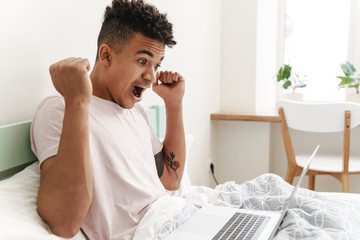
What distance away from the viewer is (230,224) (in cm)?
108

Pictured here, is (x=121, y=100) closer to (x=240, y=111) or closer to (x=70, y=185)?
(x=70, y=185)

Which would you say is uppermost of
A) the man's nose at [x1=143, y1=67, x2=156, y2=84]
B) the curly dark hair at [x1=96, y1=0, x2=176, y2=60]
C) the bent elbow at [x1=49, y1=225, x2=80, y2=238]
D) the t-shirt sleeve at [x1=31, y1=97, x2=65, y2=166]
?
the curly dark hair at [x1=96, y1=0, x2=176, y2=60]

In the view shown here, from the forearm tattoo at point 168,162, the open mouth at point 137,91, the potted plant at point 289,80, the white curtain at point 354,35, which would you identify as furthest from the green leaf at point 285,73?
the open mouth at point 137,91

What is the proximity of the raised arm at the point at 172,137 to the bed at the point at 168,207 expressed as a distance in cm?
11

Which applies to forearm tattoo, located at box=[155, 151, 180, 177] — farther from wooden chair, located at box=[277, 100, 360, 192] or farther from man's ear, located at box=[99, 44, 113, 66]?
wooden chair, located at box=[277, 100, 360, 192]

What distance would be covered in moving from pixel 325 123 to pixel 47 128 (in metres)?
1.72

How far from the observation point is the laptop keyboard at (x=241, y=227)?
3.29 ft

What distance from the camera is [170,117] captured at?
150 centimetres

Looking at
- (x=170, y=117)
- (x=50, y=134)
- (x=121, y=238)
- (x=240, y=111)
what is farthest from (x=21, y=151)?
(x=240, y=111)

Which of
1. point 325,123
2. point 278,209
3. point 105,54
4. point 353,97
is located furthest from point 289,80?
point 105,54

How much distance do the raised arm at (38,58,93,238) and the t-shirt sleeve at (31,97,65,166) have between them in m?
0.06

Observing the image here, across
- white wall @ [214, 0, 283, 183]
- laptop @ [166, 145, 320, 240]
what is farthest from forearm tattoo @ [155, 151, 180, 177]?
white wall @ [214, 0, 283, 183]

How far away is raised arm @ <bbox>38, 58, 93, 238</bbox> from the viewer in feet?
2.72

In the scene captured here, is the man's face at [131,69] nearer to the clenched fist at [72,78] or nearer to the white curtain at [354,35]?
the clenched fist at [72,78]
